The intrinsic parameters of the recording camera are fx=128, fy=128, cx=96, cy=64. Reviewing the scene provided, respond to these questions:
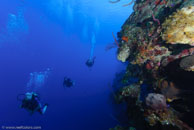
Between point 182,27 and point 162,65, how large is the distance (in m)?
1.35

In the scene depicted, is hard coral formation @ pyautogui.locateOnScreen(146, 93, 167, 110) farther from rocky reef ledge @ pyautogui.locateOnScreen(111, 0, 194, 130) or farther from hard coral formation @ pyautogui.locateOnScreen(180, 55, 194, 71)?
hard coral formation @ pyautogui.locateOnScreen(180, 55, 194, 71)

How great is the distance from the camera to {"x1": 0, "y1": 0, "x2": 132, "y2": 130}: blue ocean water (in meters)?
23.6

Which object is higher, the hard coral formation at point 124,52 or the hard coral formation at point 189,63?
the hard coral formation at point 124,52

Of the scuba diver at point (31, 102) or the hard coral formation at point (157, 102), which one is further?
the scuba diver at point (31, 102)

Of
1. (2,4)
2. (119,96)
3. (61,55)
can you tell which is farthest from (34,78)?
(119,96)

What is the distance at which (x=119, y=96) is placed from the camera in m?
5.30

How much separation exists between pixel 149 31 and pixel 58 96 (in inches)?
1268

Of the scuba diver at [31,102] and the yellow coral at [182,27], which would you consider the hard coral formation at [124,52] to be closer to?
the yellow coral at [182,27]

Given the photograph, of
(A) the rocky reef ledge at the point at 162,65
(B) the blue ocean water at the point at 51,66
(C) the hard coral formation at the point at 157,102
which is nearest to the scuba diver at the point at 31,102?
(A) the rocky reef ledge at the point at 162,65

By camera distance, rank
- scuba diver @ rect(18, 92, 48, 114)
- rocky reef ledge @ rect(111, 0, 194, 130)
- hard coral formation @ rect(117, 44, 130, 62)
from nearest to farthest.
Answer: rocky reef ledge @ rect(111, 0, 194, 130)
hard coral formation @ rect(117, 44, 130, 62)
scuba diver @ rect(18, 92, 48, 114)

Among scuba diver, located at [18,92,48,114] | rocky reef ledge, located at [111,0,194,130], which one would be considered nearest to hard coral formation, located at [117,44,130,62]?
rocky reef ledge, located at [111,0,194,130]

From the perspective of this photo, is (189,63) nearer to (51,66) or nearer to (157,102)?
(157,102)

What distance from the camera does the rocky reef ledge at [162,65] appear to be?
321 cm

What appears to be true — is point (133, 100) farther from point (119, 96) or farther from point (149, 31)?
point (149, 31)
